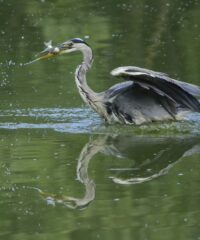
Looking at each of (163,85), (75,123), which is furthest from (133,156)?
(75,123)

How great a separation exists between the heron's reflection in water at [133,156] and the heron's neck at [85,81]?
2.16ft

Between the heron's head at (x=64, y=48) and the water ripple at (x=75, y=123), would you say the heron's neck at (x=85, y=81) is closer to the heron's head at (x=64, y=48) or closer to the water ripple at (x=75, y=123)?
the heron's head at (x=64, y=48)

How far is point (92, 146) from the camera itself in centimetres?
873

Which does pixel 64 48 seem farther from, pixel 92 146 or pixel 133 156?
pixel 133 156

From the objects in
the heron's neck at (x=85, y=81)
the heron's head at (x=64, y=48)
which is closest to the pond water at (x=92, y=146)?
the heron's neck at (x=85, y=81)

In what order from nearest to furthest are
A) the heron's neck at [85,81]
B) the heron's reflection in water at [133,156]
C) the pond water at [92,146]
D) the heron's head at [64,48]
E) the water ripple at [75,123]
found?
the pond water at [92,146] < the heron's reflection in water at [133,156] < the water ripple at [75,123] < the heron's neck at [85,81] < the heron's head at [64,48]

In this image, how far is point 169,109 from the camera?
31.5ft

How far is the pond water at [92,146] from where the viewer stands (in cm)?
649

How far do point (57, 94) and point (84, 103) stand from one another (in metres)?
0.39

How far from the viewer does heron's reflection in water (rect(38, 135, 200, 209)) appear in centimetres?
718

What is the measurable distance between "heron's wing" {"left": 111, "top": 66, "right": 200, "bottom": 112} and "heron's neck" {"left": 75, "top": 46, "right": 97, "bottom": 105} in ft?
2.10

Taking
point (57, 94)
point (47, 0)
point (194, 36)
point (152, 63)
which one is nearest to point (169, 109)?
point (57, 94)

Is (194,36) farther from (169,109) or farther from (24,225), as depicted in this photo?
(24,225)

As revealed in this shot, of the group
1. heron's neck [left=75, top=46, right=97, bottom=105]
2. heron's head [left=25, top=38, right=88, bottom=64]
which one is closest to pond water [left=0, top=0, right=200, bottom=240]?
heron's neck [left=75, top=46, right=97, bottom=105]
